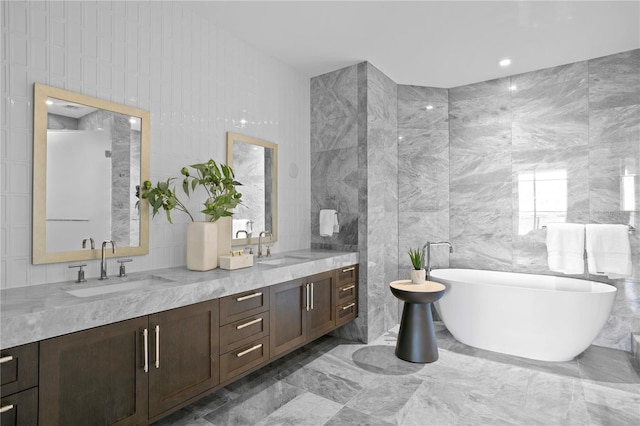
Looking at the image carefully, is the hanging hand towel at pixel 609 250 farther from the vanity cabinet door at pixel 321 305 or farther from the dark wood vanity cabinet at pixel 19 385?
the dark wood vanity cabinet at pixel 19 385

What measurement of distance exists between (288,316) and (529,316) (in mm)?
2016

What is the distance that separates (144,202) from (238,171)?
88 cm

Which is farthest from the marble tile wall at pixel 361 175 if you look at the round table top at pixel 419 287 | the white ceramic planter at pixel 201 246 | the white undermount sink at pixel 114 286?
the white undermount sink at pixel 114 286

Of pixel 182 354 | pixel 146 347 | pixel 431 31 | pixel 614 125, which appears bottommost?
pixel 182 354

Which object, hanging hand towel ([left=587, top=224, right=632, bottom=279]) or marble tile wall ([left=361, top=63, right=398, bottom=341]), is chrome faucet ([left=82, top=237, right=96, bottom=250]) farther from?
hanging hand towel ([left=587, top=224, right=632, bottom=279])

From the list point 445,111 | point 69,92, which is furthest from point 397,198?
point 69,92

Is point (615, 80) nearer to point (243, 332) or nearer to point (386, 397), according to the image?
point (386, 397)

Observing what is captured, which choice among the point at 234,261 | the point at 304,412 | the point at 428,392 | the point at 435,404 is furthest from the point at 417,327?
the point at 234,261

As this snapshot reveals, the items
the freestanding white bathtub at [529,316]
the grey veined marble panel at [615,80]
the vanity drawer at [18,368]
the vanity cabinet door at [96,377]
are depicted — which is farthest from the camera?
the grey veined marble panel at [615,80]

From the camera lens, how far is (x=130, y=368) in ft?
5.47

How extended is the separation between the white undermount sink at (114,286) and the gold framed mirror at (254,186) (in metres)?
0.91

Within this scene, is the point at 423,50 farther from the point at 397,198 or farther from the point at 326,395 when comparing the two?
the point at 326,395

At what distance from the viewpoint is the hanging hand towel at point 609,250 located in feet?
10.3

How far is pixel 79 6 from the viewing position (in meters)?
2.00
